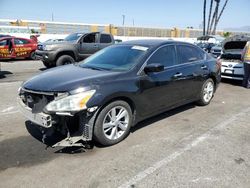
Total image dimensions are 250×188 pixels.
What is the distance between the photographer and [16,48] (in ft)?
53.0

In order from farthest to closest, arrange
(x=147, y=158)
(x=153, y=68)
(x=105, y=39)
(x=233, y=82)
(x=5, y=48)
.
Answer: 1. (x=5, y=48)
2. (x=105, y=39)
3. (x=233, y=82)
4. (x=153, y=68)
5. (x=147, y=158)

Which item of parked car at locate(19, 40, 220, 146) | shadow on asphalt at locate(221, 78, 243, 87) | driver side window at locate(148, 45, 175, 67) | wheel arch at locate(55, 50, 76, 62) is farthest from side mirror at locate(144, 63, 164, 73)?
wheel arch at locate(55, 50, 76, 62)

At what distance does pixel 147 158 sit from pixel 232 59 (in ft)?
23.8

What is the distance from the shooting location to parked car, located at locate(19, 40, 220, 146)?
12.2 feet

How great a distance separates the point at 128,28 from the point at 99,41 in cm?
2387

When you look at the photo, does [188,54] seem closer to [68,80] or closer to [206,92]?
[206,92]

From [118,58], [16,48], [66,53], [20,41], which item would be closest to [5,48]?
[16,48]

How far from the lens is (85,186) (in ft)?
10.1

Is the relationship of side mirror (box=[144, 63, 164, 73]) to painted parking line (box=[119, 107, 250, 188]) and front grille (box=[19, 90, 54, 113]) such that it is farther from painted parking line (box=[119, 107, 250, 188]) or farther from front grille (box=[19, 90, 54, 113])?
front grille (box=[19, 90, 54, 113])

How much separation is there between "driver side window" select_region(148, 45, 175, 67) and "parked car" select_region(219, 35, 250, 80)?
478cm

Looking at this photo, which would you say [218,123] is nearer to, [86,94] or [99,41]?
[86,94]

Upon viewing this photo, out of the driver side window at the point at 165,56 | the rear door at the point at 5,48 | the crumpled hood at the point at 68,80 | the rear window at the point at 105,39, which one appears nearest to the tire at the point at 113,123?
the crumpled hood at the point at 68,80

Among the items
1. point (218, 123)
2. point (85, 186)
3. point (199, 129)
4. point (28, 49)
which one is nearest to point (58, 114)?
point (85, 186)

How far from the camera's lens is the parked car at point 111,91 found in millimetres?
3709
